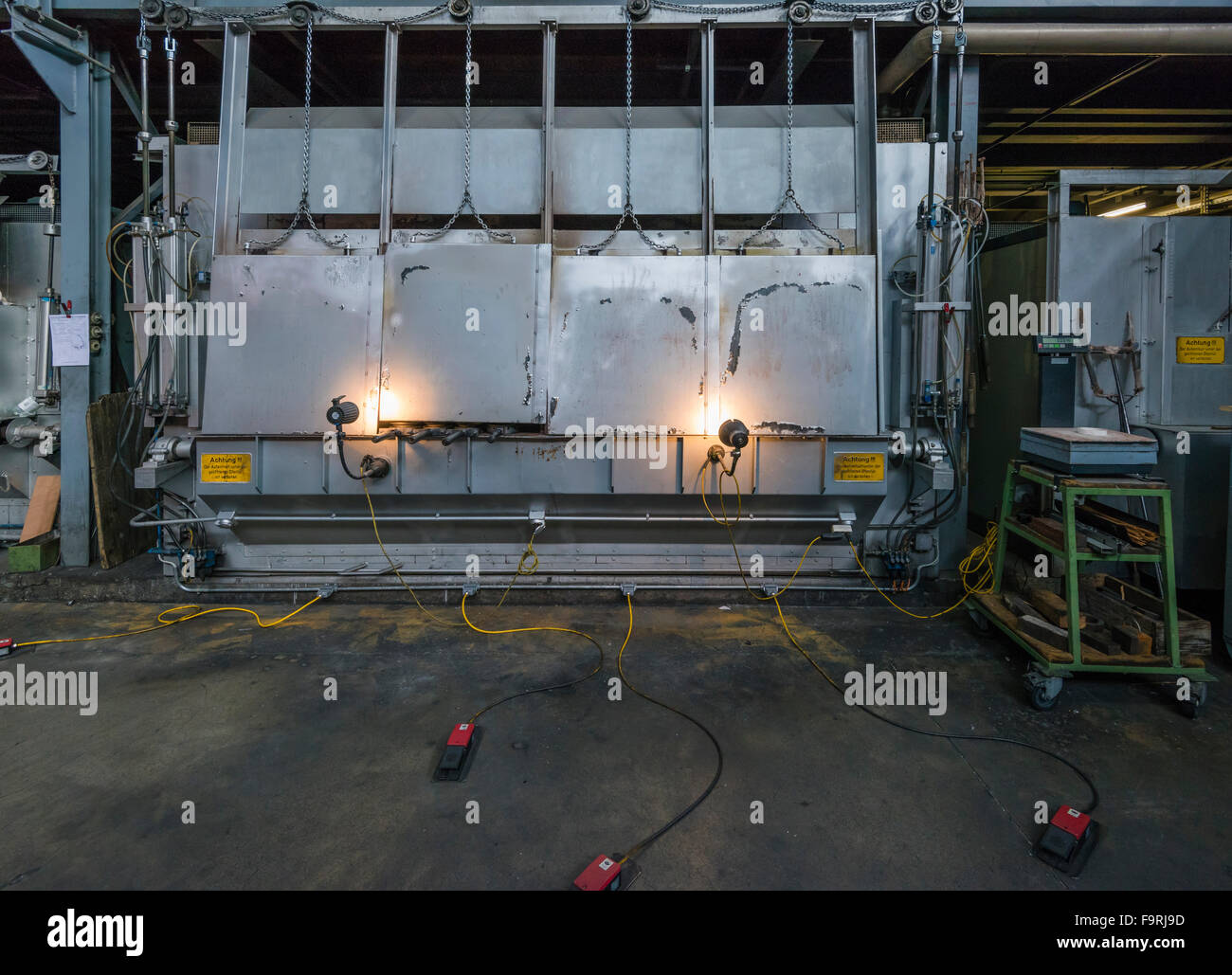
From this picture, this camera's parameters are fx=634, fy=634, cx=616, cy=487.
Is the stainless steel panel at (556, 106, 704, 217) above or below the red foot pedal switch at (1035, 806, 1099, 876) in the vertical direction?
above

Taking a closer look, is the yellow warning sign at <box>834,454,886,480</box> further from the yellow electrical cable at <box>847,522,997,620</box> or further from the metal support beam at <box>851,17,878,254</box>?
the metal support beam at <box>851,17,878,254</box>

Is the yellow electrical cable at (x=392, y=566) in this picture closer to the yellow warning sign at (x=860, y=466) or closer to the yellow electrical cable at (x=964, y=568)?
the yellow electrical cable at (x=964, y=568)

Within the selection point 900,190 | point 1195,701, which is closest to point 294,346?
point 900,190

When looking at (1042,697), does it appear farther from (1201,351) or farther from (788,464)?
(1201,351)

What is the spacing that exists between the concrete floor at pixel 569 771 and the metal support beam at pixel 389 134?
2.51 meters

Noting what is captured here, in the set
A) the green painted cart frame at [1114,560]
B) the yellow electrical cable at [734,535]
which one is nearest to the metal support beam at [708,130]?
the yellow electrical cable at [734,535]

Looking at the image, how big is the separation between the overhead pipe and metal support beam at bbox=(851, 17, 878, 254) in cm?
29

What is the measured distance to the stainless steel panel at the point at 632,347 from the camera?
370 centimetres

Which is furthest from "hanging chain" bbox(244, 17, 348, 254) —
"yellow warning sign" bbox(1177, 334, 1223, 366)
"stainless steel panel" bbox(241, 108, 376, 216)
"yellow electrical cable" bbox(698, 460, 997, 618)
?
"yellow warning sign" bbox(1177, 334, 1223, 366)

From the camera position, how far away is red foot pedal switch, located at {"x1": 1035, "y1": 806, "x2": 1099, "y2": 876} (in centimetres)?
185

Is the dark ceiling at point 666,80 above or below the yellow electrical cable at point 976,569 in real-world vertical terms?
above

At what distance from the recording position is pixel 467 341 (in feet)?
12.1

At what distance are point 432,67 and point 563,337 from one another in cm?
256
